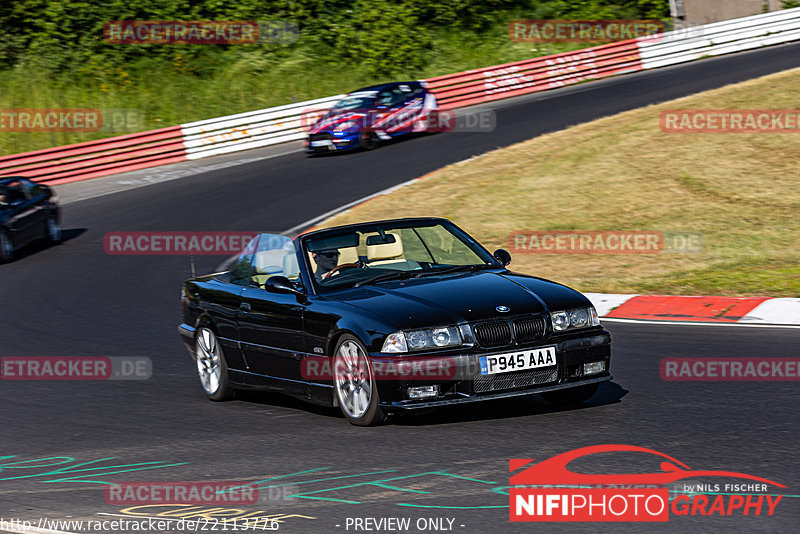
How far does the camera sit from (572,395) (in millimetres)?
8117

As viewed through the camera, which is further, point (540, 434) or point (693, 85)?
point (693, 85)

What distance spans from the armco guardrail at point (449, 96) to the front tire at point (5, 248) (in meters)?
9.24

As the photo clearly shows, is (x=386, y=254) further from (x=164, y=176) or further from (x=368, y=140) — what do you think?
(x=164, y=176)

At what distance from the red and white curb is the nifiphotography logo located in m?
5.43

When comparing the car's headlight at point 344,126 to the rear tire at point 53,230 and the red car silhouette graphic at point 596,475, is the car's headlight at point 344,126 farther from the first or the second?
the red car silhouette graphic at point 596,475

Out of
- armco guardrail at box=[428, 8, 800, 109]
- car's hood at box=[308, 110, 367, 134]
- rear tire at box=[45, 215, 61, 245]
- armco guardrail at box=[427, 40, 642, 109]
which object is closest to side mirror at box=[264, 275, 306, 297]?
rear tire at box=[45, 215, 61, 245]

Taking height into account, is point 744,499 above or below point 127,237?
above

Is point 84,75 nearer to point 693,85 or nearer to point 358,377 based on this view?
point 693,85

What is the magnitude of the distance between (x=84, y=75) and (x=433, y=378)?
3228 centimetres

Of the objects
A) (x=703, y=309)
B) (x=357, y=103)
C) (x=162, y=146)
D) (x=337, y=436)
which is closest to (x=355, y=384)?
(x=337, y=436)

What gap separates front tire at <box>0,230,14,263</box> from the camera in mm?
19375

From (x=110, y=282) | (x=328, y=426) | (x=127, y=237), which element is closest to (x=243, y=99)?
(x=127, y=237)

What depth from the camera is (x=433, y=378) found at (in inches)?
291

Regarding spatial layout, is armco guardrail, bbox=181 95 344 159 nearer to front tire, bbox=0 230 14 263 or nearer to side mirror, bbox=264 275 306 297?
front tire, bbox=0 230 14 263
